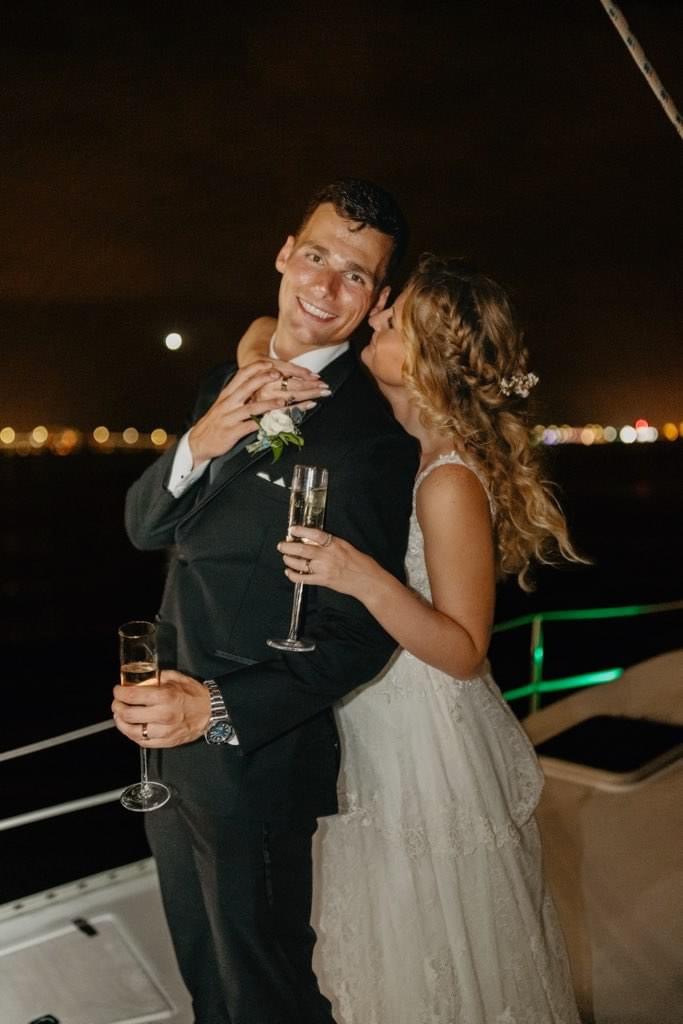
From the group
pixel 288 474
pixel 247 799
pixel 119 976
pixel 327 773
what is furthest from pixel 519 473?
pixel 119 976

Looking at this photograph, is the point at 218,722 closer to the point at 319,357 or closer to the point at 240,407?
the point at 240,407

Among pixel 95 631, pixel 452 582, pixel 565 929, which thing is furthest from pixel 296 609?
pixel 95 631

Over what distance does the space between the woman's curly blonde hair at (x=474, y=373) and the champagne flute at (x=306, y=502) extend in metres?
0.67

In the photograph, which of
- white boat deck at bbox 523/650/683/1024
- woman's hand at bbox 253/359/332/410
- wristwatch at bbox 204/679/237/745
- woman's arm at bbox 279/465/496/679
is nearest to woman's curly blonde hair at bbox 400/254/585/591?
woman's arm at bbox 279/465/496/679

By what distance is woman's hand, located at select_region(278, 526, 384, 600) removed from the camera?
2.25 m

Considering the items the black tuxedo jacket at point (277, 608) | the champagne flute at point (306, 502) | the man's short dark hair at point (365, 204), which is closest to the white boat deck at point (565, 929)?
the black tuxedo jacket at point (277, 608)

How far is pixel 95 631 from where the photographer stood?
2630 centimetres

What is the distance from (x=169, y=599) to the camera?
8.43 ft

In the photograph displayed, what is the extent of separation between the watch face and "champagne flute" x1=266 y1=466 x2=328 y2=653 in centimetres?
22

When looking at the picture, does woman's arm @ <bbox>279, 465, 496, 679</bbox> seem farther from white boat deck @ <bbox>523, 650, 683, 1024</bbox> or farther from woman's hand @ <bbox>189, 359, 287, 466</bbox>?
white boat deck @ <bbox>523, 650, 683, 1024</bbox>

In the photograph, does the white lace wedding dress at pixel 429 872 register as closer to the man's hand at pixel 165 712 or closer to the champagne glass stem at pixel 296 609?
the champagne glass stem at pixel 296 609

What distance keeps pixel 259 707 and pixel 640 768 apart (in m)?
3.37

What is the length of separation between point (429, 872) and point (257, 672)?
90cm

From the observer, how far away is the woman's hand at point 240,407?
2.35 metres
